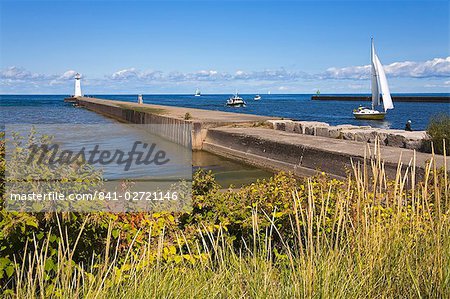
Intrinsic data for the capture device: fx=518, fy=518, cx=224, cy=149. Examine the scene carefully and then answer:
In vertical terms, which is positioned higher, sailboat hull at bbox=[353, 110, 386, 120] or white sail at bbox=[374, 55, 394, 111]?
white sail at bbox=[374, 55, 394, 111]

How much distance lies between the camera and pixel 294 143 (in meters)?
13.7

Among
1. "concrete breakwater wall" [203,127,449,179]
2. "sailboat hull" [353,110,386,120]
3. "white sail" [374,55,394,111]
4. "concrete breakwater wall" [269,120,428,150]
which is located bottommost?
"concrete breakwater wall" [203,127,449,179]

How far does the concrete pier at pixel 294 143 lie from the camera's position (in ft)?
37.1

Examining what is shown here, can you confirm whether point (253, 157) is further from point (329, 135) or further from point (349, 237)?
point (349, 237)

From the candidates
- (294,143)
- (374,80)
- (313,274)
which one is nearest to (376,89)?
(374,80)

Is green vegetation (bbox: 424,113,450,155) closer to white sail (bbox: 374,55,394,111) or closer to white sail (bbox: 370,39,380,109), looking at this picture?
white sail (bbox: 370,39,380,109)

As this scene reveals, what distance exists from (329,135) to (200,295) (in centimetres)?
1395

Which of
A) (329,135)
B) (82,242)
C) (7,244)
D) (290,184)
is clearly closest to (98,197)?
(82,242)

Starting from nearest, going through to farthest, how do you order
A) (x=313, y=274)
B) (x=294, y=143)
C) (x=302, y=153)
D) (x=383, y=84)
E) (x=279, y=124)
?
1. (x=313, y=274)
2. (x=302, y=153)
3. (x=294, y=143)
4. (x=279, y=124)
5. (x=383, y=84)

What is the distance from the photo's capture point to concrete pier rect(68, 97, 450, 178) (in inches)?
445

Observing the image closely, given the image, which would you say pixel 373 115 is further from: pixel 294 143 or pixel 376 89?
pixel 294 143

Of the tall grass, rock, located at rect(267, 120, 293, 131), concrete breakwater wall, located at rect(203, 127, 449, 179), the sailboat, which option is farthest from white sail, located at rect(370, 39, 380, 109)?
the tall grass

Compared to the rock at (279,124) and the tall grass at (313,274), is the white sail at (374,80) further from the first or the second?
the tall grass at (313,274)

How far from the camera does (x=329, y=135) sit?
54.1 feet
